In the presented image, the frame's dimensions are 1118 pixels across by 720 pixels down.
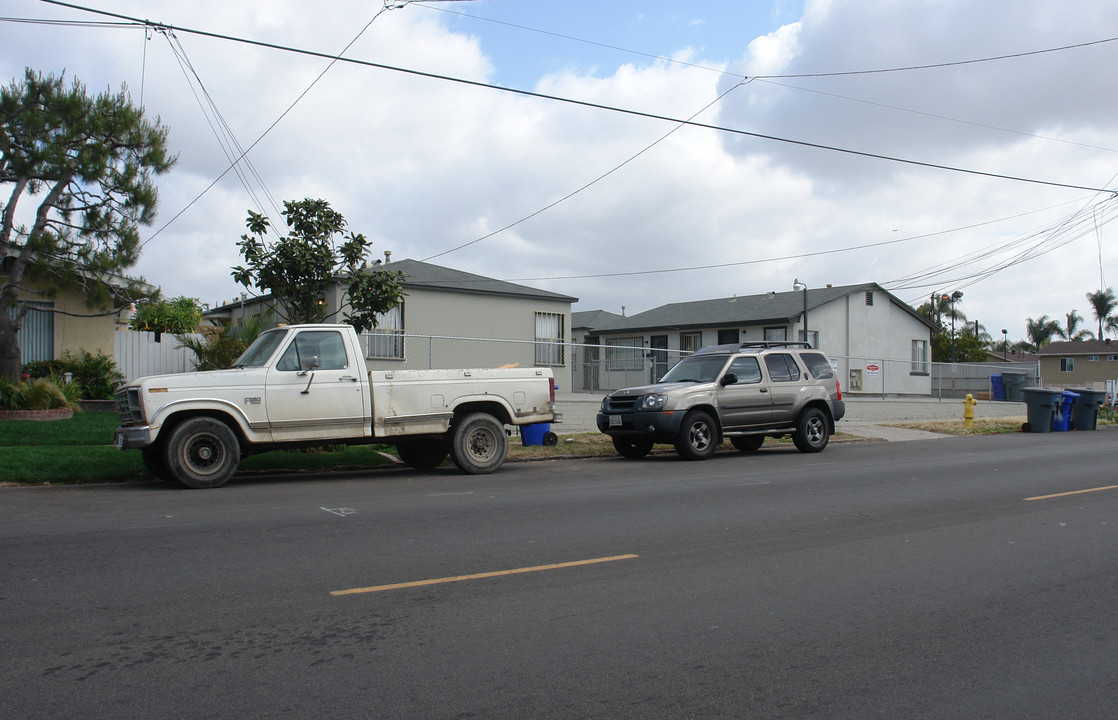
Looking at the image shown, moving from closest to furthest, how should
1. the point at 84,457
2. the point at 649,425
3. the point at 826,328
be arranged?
the point at 84,457 < the point at 649,425 < the point at 826,328

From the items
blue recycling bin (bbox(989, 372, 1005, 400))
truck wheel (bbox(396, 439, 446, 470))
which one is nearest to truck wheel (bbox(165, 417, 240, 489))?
truck wheel (bbox(396, 439, 446, 470))

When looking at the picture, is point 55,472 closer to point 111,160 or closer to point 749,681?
point 111,160

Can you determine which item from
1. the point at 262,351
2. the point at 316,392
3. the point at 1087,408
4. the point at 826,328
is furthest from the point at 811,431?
the point at 826,328

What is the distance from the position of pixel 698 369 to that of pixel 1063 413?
1348 cm

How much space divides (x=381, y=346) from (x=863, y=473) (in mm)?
13284

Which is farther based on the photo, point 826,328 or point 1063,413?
point 826,328

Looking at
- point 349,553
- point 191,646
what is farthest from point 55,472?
point 191,646

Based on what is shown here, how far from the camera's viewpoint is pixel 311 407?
36.7 feet

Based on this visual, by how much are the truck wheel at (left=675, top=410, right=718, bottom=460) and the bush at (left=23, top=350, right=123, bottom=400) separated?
44.7ft

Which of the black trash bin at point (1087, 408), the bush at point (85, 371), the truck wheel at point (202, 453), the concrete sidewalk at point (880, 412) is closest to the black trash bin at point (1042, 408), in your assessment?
the black trash bin at point (1087, 408)

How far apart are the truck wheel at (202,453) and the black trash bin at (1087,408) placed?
73.5ft

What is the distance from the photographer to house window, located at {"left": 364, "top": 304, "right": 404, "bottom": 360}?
2109cm

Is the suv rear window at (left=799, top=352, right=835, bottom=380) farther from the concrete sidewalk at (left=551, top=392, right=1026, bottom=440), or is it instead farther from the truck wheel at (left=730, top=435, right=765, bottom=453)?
the concrete sidewalk at (left=551, top=392, right=1026, bottom=440)

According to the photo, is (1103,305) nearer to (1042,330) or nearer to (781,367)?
(1042,330)
